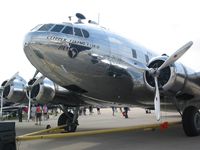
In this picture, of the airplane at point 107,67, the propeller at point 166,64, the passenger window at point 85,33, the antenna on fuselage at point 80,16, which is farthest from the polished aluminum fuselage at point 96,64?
the propeller at point 166,64

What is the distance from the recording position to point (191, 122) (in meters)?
11.0

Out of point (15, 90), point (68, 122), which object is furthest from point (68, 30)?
point (15, 90)

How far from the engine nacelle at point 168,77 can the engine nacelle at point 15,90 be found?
6455mm

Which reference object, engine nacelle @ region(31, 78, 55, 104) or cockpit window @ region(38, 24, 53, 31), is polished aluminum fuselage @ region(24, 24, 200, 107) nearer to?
cockpit window @ region(38, 24, 53, 31)

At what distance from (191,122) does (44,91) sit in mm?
5769

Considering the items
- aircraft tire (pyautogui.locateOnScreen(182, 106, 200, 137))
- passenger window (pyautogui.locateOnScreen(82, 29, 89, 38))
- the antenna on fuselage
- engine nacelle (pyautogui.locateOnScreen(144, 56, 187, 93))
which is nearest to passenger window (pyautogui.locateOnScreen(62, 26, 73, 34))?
passenger window (pyautogui.locateOnScreen(82, 29, 89, 38))

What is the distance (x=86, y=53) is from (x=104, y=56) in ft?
2.34

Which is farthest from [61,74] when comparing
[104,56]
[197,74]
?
[197,74]

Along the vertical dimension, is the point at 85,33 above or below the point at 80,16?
below

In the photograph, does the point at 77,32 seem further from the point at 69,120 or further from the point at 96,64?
the point at 69,120

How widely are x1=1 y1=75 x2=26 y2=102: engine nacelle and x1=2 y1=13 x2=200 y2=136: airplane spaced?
341 cm

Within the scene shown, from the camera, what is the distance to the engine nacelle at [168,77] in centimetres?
1048

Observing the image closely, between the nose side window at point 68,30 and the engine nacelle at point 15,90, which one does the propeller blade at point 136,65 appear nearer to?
the nose side window at point 68,30

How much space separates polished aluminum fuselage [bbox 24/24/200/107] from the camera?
955 centimetres
